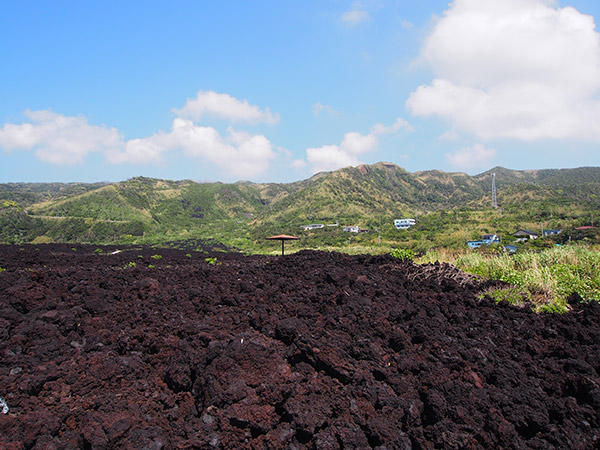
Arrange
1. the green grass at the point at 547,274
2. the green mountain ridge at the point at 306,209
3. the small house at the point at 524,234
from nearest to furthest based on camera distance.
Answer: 1. the green grass at the point at 547,274
2. the small house at the point at 524,234
3. the green mountain ridge at the point at 306,209

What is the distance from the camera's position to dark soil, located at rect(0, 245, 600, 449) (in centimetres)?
291

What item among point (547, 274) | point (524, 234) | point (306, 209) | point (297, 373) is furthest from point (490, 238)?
point (306, 209)

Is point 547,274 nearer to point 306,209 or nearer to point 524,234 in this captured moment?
point 524,234

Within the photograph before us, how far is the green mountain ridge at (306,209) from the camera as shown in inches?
1980

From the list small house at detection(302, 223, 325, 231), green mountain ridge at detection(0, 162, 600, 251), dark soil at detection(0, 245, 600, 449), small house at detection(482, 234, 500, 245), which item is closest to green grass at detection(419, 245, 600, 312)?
dark soil at detection(0, 245, 600, 449)

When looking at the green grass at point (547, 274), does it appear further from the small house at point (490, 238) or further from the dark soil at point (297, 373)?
the small house at point (490, 238)

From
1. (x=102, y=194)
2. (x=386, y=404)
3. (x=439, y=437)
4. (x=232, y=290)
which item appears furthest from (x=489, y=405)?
(x=102, y=194)

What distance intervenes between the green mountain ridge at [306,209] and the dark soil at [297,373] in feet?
109

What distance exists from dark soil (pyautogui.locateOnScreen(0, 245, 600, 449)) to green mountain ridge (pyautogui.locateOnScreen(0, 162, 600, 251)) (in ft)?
109

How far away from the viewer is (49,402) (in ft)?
11.2

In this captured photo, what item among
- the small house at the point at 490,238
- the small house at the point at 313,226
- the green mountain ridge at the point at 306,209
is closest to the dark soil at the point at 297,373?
the green mountain ridge at the point at 306,209

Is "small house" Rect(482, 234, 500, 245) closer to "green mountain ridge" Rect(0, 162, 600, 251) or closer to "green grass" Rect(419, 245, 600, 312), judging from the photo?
"green mountain ridge" Rect(0, 162, 600, 251)

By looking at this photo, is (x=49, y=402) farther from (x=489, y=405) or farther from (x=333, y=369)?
(x=489, y=405)

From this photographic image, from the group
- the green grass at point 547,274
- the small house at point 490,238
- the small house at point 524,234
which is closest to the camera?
the green grass at point 547,274
